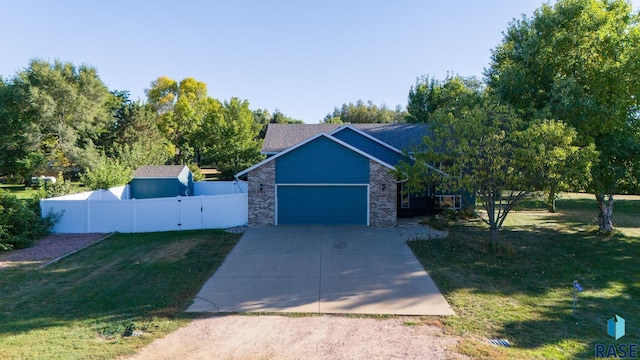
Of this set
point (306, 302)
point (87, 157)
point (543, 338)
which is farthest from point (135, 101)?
point (543, 338)

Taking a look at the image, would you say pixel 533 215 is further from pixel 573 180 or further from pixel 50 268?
pixel 50 268

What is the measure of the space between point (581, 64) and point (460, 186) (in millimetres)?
7890

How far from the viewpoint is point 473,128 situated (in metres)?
12.4

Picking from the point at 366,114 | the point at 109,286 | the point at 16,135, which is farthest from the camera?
the point at 366,114

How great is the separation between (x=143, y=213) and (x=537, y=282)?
14.3 meters

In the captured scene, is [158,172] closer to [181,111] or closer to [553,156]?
[553,156]

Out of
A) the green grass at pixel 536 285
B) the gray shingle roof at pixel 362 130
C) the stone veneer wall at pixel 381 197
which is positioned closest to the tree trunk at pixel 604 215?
the green grass at pixel 536 285

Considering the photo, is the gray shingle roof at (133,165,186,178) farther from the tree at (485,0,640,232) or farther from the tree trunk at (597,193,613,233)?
the tree trunk at (597,193,613,233)

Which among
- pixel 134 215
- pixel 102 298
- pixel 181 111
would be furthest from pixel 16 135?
pixel 102 298

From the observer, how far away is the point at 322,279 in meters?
9.98

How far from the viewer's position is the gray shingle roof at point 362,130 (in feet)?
72.9

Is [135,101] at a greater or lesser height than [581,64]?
greater

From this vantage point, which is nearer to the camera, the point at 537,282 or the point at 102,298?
the point at 102,298

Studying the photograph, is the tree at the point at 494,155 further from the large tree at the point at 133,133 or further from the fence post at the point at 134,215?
the large tree at the point at 133,133
